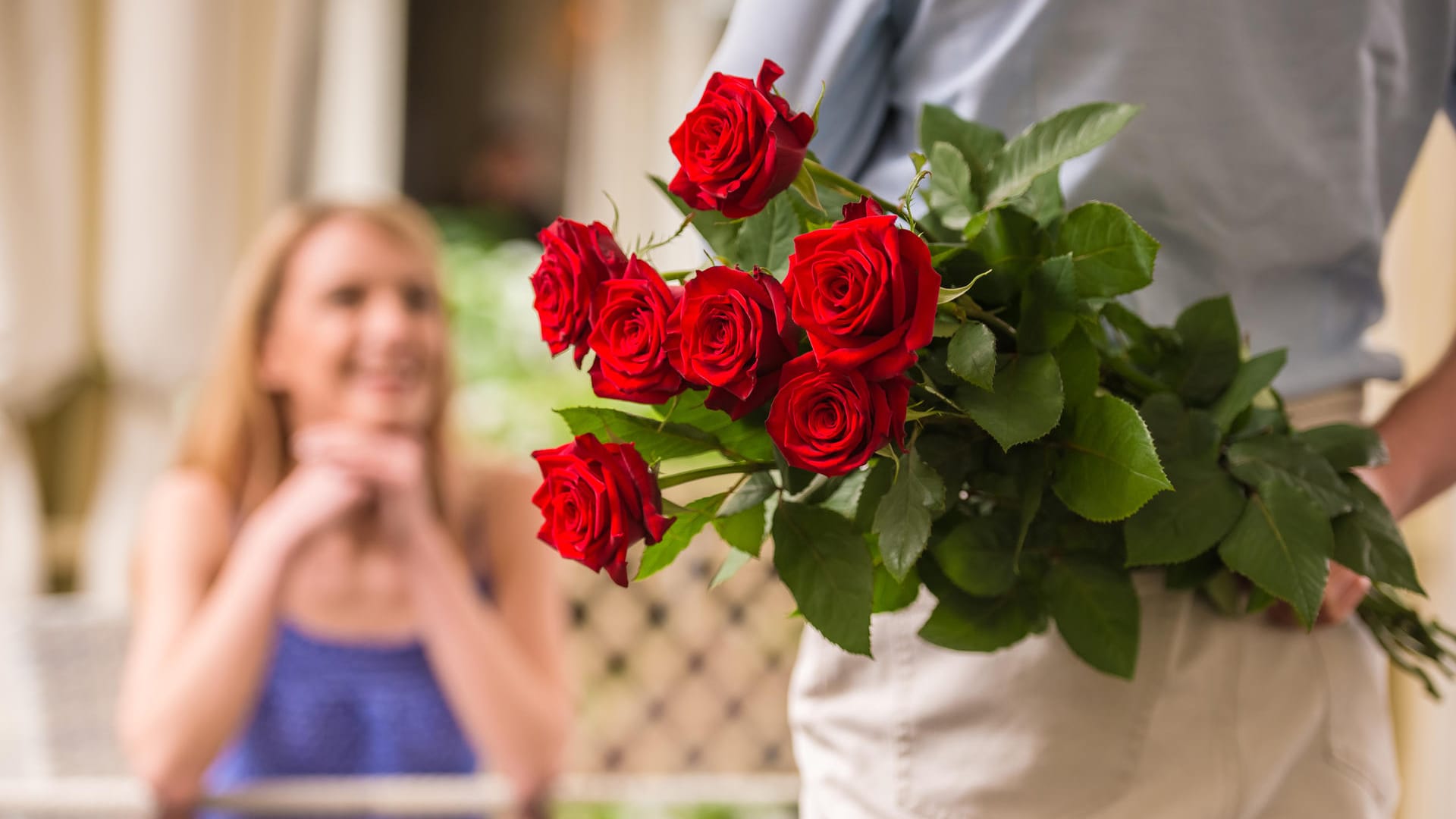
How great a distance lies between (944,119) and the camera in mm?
511

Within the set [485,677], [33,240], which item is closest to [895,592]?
[485,677]

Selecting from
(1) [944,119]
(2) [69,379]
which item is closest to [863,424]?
(1) [944,119]

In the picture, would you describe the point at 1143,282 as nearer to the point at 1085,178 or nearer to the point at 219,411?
the point at 1085,178

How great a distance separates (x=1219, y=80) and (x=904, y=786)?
37 cm

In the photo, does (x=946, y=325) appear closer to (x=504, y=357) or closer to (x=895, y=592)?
(x=895, y=592)

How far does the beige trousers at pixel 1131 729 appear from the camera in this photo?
52cm

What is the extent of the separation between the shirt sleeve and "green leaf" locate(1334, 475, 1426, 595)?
30cm

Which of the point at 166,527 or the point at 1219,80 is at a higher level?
the point at 1219,80

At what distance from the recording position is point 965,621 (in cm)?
49

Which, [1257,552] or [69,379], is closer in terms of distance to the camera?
[1257,552]

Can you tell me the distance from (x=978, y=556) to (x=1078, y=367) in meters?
0.09

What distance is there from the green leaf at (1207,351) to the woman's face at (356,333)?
110 cm

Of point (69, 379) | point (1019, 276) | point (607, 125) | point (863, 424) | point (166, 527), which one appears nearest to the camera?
point (863, 424)

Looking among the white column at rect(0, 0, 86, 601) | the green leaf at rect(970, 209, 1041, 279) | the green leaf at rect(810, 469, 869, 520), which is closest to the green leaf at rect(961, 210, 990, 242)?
the green leaf at rect(970, 209, 1041, 279)
